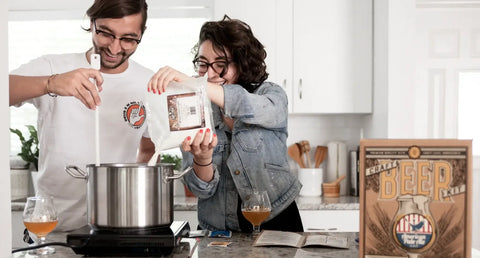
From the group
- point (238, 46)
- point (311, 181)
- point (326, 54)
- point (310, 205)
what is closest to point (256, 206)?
point (238, 46)

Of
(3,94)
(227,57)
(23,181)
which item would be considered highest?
(227,57)

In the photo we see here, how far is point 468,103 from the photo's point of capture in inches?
154

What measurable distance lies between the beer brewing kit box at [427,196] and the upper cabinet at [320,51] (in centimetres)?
242

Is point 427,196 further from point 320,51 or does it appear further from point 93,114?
point 320,51

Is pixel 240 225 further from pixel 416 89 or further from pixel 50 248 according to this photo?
pixel 416 89

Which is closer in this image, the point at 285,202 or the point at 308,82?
the point at 285,202

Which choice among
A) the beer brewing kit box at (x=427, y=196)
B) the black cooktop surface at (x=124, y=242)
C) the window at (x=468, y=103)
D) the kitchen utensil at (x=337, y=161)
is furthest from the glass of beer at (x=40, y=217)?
the window at (x=468, y=103)

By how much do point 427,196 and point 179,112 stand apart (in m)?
0.70

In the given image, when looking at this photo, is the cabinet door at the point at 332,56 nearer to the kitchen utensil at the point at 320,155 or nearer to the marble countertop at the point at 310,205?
the kitchen utensil at the point at 320,155

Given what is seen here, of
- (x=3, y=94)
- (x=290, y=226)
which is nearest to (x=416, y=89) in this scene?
(x=290, y=226)

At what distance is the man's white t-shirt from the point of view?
231 centimetres

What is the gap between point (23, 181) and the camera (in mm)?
3850

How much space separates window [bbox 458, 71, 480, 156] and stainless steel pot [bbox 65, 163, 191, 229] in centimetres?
290

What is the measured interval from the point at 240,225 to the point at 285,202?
0.18 meters
